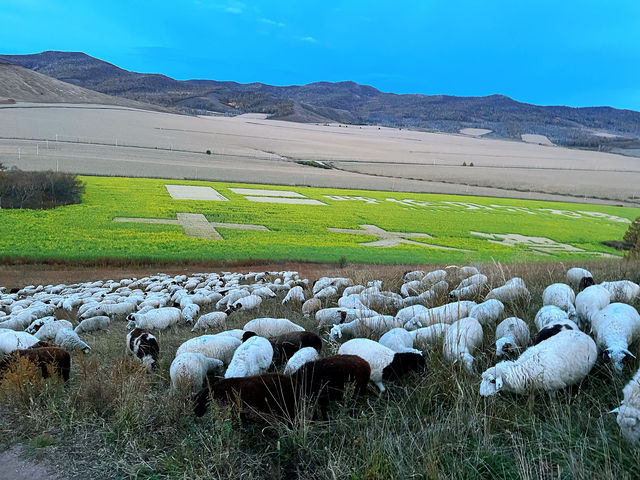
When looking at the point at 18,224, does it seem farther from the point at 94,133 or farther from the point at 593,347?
the point at 94,133

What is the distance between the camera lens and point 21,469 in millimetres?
3328

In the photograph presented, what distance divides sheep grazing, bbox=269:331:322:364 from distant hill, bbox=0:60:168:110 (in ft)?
581

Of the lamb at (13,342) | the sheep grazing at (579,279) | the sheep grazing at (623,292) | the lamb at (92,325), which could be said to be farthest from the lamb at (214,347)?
the sheep grazing at (579,279)

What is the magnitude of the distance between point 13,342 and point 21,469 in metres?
3.26

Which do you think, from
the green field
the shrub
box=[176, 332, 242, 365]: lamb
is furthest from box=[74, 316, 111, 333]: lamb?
the shrub

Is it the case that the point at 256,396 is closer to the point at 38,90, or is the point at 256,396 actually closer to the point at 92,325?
the point at 92,325

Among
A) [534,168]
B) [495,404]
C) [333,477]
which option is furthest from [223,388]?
[534,168]

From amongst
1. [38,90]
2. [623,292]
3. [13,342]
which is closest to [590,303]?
[623,292]

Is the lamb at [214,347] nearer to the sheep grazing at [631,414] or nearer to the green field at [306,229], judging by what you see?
the sheep grazing at [631,414]

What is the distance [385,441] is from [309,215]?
3606 centimetres

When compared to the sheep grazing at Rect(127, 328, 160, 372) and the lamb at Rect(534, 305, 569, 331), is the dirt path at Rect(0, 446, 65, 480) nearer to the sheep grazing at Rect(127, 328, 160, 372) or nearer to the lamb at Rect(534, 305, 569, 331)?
the sheep grazing at Rect(127, 328, 160, 372)

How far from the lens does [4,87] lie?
161m

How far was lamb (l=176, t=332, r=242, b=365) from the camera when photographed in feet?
17.2

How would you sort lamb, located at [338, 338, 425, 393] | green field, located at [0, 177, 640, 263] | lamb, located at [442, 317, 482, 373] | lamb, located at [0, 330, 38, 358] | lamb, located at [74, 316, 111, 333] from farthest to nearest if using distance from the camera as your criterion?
green field, located at [0, 177, 640, 263], lamb, located at [74, 316, 111, 333], lamb, located at [0, 330, 38, 358], lamb, located at [442, 317, 482, 373], lamb, located at [338, 338, 425, 393]
